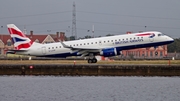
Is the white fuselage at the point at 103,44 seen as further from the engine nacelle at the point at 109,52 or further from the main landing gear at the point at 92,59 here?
the main landing gear at the point at 92,59

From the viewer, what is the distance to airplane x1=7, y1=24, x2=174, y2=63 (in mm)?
77250

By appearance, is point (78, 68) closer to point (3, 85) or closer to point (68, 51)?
point (3, 85)

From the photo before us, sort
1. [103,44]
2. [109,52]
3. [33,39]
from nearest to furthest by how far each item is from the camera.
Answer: [109,52] < [103,44] < [33,39]

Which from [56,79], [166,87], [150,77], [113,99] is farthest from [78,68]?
[113,99]

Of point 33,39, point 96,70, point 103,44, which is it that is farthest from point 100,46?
point 33,39

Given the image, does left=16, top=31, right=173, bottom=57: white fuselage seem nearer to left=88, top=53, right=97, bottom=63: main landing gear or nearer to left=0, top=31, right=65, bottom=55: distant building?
left=88, top=53, right=97, bottom=63: main landing gear

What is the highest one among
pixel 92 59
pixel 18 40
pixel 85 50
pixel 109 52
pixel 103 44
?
pixel 18 40

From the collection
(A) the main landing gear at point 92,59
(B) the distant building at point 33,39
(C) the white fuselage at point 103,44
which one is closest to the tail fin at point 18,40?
(C) the white fuselage at point 103,44

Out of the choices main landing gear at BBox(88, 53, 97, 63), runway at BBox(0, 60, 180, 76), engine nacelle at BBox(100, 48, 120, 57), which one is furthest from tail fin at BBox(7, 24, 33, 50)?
runway at BBox(0, 60, 180, 76)

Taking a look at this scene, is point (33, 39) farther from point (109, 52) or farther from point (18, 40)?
point (109, 52)

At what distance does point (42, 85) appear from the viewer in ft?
182

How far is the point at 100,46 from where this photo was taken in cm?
7900

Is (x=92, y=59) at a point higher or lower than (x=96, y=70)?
higher

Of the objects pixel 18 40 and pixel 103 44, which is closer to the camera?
pixel 103 44
